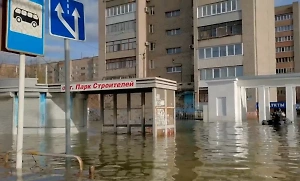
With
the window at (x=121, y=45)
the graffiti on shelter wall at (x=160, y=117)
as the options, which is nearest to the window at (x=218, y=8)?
the window at (x=121, y=45)

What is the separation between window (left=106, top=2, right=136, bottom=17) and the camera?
64031 mm

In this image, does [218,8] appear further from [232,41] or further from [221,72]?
[221,72]

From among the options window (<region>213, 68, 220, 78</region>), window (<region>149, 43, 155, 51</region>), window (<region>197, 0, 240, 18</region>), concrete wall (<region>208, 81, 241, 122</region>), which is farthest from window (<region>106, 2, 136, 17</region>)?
concrete wall (<region>208, 81, 241, 122</region>)

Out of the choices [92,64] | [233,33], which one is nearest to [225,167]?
[233,33]

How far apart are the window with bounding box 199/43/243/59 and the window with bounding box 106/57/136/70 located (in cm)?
1409

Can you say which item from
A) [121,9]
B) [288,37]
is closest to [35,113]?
[121,9]

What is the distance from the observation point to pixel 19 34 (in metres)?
7.97

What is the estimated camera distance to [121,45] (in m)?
65.4

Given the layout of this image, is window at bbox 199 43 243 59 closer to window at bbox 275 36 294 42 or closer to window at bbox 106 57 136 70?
window at bbox 106 57 136 70

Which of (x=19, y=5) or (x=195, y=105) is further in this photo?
(x=195, y=105)

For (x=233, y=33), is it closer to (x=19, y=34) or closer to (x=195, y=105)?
(x=195, y=105)

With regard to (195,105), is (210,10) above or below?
above

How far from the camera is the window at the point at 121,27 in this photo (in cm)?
6381

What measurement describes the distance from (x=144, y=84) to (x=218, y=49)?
110ft
